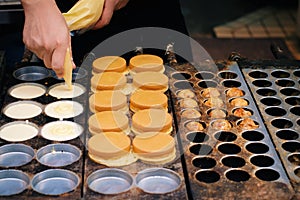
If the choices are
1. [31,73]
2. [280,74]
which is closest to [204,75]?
[280,74]

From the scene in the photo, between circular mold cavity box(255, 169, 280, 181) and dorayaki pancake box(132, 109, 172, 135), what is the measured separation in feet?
1.53

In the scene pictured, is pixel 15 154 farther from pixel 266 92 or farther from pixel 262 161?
pixel 266 92

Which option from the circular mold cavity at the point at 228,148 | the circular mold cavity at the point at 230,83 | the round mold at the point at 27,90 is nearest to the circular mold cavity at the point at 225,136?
the circular mold cavity at the point at 228,148

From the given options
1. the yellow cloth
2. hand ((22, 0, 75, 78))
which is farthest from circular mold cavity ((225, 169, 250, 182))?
the yellow cloth

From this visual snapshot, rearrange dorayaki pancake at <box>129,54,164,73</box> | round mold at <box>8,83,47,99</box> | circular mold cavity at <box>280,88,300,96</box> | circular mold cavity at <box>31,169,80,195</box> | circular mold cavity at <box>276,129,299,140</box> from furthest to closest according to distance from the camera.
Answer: dorayaki pancake at <box>129,54,164,73</box>
circular mold cavity at <box>280,88,300,96</box>
round mold at <box>8,83,47,99</box>
circular mold cavity at <box>276,129,299,140</box>
circular mold cavity at <box>31,169,80,195</box>

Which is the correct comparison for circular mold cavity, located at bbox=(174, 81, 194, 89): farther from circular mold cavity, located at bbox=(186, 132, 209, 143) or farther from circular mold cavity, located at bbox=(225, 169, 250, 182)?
circular mold cavity, located at bbox=(225, 169, 250, 182)

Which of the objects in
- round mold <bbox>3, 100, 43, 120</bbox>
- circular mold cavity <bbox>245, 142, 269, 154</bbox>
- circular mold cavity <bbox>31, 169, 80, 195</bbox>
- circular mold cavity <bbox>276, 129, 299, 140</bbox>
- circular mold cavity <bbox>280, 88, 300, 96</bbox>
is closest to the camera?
circular mold cavity <bbox>31, 169, 80, 195</bbox>

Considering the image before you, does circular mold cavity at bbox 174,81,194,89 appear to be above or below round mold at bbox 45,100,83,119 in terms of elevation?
above

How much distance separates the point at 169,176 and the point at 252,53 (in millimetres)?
3168

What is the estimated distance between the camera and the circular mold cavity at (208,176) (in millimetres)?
2355

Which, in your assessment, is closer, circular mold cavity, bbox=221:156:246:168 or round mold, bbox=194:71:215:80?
circular mold cavity, bbox=221:156:246:168

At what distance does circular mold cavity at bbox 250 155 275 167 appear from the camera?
2436 mm

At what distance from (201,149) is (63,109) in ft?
2.51

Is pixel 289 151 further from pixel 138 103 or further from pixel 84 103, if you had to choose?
pixel 84 103
